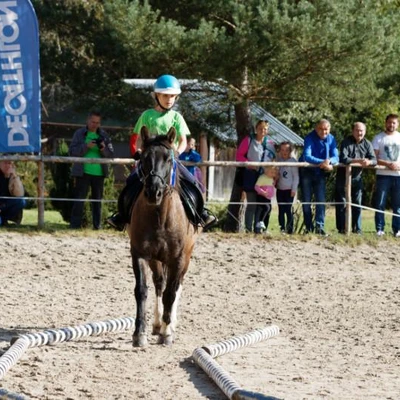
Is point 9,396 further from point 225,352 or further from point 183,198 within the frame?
point 183,198

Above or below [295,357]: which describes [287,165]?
above

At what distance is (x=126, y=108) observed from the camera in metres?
22.1

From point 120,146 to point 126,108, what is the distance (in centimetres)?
1601

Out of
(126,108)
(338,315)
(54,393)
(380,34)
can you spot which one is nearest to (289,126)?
(126,108)

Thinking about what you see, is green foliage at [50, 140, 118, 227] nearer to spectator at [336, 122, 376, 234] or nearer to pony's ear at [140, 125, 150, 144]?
spectator at [336, 122, 376, 234]

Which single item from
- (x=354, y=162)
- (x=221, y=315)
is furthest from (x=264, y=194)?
(x=221, y=315)

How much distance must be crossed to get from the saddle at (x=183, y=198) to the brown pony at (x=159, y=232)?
116 millimetres

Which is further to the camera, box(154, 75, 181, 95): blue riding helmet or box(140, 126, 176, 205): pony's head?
box(154, 75, 181, 95): blue riding helmet

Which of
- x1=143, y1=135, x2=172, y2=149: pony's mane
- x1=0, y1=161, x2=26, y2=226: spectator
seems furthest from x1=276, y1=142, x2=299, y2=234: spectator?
x1=143, y1=135, x2=172, y2=149: pony's mane

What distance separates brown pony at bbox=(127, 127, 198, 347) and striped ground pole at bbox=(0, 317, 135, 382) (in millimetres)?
425

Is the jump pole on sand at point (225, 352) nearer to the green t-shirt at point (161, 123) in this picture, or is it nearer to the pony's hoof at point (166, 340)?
the pony's hoof at point (166, 340)

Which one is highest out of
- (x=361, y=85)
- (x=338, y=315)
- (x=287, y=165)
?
(x=361, y=85)

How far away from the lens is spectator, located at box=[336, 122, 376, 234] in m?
17.3

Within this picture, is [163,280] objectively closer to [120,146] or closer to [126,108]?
[126,108]
